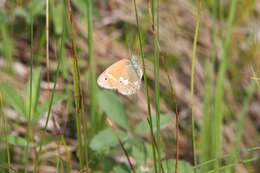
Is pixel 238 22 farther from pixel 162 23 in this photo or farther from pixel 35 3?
pixel 35 3

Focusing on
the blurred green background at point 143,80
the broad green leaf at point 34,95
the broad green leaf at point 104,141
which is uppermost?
the blurred green background at point 143,80

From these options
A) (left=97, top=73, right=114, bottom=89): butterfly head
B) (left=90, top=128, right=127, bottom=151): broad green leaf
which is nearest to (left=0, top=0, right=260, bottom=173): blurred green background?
(left=90, top=128, right=127, bottom=151): broad green leaf

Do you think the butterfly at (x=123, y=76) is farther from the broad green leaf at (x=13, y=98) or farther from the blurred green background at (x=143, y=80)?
the broad green leaf at (x=13, y=98)

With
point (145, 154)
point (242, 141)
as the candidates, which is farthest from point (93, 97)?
point (242, 141)

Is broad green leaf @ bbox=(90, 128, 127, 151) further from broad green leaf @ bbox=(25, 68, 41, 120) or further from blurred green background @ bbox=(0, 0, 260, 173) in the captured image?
broad green leaf @ bbox=(25, 68, 41, 120)

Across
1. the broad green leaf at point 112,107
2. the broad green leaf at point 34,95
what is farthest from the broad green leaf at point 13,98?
the broad green leaf at point 112,107

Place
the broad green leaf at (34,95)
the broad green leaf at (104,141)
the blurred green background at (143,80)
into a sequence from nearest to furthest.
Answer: the broad green leaf at (34,95) < the broad green leaf at (104,141) < the blurred green background at (143,80)

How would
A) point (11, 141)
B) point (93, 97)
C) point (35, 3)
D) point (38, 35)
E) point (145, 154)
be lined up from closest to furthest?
point (11, 141)
point (145, 154)
point (93, 97)
point (35, 3)
point (38, 35)
